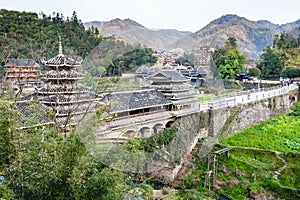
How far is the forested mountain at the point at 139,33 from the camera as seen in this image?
9245 mm

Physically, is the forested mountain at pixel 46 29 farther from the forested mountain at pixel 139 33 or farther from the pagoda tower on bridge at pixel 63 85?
the forested mountain at pixel 139 33

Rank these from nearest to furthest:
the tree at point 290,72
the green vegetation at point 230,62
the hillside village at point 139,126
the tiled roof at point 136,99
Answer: the hillside village at point 139,126 → the tiled roof at point 136,99 → the tree at point 290,72 → the green vegetation at point 230,62

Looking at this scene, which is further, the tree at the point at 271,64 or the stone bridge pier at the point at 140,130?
the tree at the point at 271,64

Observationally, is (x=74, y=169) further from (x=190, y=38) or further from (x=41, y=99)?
(x=190, y=38)

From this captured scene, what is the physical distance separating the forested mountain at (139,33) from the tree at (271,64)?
858 inches

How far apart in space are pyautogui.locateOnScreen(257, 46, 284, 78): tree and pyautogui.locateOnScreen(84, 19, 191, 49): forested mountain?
21.8m

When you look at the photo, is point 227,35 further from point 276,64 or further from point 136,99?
point 276,64

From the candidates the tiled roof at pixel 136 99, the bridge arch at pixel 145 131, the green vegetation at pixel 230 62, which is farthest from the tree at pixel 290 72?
the bridge arch at pixel 145 131

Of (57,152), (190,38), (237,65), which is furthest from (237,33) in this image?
(57,152)

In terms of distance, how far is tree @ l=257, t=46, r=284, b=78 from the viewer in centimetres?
3125

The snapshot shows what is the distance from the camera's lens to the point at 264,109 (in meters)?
20.4

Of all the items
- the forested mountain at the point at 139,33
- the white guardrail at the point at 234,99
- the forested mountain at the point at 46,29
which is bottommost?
the white guardrail at the point at 234,99

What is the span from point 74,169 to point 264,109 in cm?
1785

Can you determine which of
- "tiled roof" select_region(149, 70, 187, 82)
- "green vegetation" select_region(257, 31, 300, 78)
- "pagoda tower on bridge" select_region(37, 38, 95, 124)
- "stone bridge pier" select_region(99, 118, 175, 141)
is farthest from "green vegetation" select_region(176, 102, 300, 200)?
"green vegetation" select_region(257, 31, 300, 78)
